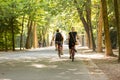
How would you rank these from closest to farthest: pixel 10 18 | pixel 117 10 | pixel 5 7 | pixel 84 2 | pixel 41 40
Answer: pixel 117 10 → pixel 84 2 → pixel 5 7 → pixel 10 18 → pixel 41 40

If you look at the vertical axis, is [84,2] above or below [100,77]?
above

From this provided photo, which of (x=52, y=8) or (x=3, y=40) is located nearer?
(x=52, y=8)

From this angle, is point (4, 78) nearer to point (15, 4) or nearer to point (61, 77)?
point (61, 77)

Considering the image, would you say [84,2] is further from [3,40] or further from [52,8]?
[3,40]

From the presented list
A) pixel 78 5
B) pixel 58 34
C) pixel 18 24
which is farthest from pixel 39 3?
pixel 58 34

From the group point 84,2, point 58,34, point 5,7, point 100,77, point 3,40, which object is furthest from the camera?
point 3,40

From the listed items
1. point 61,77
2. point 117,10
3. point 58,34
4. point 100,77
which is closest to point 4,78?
point 61,77

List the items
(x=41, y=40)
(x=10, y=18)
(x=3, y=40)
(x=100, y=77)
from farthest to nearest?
(x=41, y=40), (x=3, y=40), (x=10, y=18), (x=100, y=77)

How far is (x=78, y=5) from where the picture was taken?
3262 cm

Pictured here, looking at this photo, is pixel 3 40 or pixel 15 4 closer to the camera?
pixel 15 4

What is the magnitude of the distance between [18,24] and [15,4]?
4.58 m

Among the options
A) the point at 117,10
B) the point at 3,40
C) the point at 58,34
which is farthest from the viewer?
the point at 3,40

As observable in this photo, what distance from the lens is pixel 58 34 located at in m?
25.2

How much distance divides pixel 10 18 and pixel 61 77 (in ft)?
87.8
